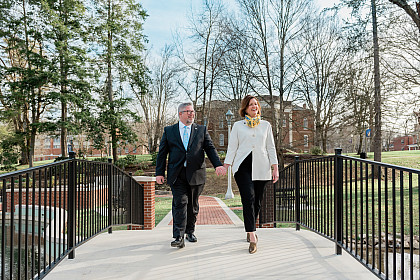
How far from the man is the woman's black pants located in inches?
9.5

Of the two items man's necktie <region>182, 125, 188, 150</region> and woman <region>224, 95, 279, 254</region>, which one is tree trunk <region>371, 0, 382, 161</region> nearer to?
woman <region>224, 95, 279, 254</region>

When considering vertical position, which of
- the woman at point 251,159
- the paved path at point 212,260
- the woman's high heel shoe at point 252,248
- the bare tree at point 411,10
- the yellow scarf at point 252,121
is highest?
the bare tree at point 411,10

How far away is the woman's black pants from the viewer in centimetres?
383

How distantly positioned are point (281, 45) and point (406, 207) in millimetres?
10428

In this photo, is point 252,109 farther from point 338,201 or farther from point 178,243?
point 178,243

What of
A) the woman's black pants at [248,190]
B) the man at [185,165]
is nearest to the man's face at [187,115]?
the man at [185,165]

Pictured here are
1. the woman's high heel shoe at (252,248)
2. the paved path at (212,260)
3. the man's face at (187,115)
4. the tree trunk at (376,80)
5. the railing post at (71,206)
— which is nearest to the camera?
the paved path at (212,260)

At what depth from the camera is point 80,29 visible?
67.6ft

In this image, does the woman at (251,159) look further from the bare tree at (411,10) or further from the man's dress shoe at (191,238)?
the bare tree at (411,10)

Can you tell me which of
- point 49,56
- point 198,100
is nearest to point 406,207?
point 198,100

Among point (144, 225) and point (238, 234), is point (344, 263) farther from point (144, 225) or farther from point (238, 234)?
point (144, 225)

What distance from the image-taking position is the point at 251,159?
12.8ft

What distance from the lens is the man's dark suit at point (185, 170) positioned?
159 inches

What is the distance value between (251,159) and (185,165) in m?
0.80
